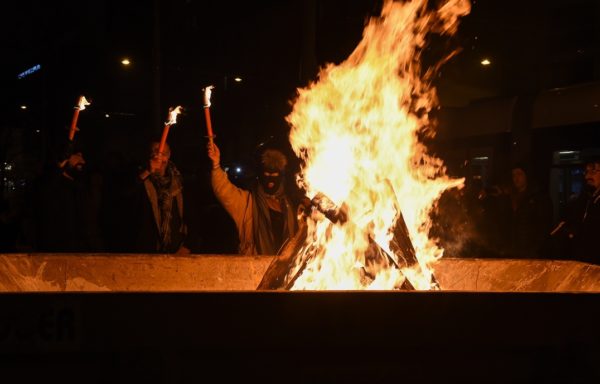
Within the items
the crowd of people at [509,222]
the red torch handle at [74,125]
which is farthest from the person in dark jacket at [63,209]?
the crowd of people at [509,222]

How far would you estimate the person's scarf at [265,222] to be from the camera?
19.2 feet

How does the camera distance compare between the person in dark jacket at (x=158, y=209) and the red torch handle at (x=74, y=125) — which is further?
the person in dark jacket at (x=158, y=209)

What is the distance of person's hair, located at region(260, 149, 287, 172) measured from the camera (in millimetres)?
6031

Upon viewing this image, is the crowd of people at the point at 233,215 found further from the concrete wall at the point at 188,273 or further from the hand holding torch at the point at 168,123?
the concrete wall at the point at 188,273

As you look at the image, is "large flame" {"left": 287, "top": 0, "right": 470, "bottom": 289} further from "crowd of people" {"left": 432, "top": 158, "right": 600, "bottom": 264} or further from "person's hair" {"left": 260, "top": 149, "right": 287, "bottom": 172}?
"crowd of people" {"left": 432, "top": 158, "right": 600, "bottom": 264}

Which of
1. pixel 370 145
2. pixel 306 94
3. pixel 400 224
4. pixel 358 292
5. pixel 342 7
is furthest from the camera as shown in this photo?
pixel 342 7

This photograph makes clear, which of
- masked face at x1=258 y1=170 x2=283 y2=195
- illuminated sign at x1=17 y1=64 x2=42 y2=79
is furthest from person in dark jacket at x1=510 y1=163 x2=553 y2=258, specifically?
illuminated sign at x1=17 y1=64 x2=42 y2=79

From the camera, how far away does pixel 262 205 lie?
5.93 metres

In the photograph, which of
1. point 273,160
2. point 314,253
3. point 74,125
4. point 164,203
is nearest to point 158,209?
point 164,203

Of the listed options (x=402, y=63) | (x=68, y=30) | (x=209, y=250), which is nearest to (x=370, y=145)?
(x=402, y=63)

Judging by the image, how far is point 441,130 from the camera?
49.8 ft

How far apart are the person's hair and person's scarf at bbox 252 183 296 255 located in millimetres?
229

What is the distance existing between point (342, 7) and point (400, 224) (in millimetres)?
12770
